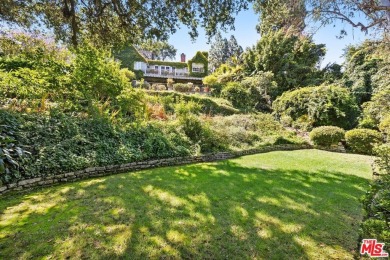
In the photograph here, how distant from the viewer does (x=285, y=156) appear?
9453 millimetres

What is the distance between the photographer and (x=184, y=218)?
144 inches

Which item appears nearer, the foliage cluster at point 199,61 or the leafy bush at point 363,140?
the leafy bush at point 363,140

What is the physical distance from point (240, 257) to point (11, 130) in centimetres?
573

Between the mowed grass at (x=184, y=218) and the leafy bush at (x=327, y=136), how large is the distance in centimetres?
650

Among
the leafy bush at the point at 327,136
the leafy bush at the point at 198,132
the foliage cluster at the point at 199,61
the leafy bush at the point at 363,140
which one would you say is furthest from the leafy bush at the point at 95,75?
the foliage cluster at the point at 199,61

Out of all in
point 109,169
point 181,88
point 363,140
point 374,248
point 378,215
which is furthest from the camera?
point 181,88

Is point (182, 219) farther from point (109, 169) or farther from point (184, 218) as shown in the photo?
point (109, 169)

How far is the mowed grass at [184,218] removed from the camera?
282 centimetres

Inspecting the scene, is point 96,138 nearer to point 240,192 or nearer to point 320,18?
point 240,192

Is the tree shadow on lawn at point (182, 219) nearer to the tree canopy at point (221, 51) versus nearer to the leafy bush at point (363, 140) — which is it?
the leafy bush at point (363, 140)

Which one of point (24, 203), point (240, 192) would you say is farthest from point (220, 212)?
point (24, 203)

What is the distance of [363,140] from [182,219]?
11.8m

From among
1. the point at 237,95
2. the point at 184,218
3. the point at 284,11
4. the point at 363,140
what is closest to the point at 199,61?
the point at 237,95

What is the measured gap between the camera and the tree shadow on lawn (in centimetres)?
283
